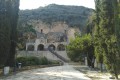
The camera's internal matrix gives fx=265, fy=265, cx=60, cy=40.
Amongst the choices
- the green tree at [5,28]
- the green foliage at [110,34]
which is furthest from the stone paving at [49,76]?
the green foliage at [110,34]

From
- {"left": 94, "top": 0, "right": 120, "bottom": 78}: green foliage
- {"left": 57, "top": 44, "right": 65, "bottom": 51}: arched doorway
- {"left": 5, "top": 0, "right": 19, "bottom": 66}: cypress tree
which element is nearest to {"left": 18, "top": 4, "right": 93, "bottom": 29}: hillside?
{"left": 57, "top": 44, "right": 65, "bottom": 51}: arched doorway

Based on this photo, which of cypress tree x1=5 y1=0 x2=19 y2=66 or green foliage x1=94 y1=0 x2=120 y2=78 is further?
cypress tree x1=5 y1=0 x2=19 y2=66

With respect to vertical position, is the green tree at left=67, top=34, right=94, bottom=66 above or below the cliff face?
below

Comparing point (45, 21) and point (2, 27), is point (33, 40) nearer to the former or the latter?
point (45, 21)

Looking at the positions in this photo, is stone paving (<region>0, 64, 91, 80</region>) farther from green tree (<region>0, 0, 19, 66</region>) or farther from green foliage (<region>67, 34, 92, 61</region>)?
green foliage (<region>67, 34, 92, 61</region>)

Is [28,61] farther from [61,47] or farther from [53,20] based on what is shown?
[53,20]

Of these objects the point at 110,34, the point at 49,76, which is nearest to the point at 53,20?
the point at 49,76

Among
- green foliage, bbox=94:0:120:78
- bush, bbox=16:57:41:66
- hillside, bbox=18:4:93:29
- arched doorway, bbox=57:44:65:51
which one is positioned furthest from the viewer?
hillside, bbox=18:4:93:29

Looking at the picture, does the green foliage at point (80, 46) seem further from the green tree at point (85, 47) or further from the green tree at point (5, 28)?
the green tree at point (5, 28)

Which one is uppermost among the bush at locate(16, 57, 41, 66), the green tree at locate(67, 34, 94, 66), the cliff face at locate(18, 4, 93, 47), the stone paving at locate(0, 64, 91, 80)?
the cliff face at locate(18, 4, 93, 47)

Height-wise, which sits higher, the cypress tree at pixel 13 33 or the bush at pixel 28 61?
the cypress tree at pixel 13 33

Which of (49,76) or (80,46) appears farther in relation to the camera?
(80,46)

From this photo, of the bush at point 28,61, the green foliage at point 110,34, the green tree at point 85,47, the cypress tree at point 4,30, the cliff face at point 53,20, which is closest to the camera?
the green foliage at point 110,34

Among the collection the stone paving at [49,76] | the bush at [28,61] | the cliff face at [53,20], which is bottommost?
the stone paving at [49,76]
